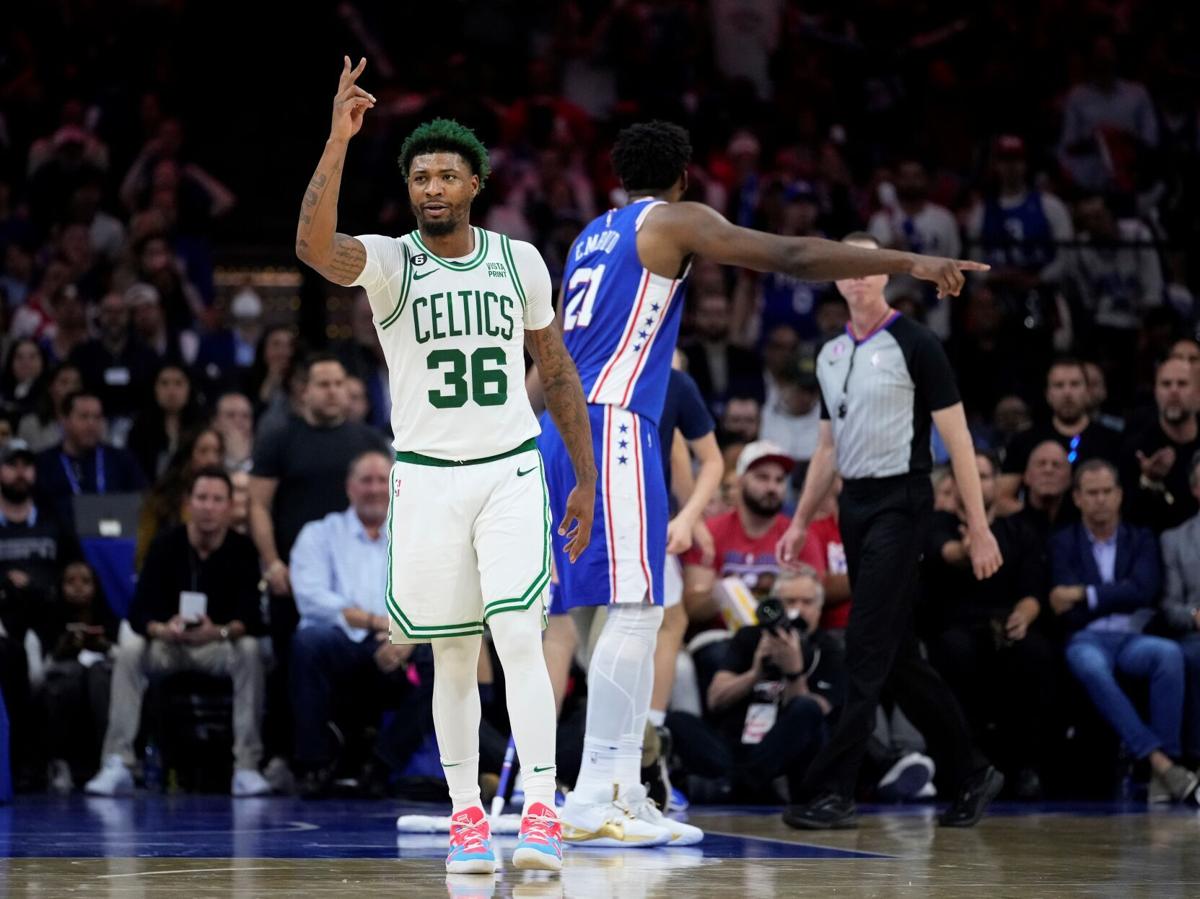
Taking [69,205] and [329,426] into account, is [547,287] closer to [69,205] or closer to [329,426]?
[329,426]

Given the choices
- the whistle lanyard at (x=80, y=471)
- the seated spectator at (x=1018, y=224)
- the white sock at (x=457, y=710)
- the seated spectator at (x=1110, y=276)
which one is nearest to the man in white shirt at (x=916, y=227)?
the seated spectator at (x=1018, y=224)

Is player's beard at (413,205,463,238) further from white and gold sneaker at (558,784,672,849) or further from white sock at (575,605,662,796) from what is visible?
white and gold sneaker at (558,784,672,849)

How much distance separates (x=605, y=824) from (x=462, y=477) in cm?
158

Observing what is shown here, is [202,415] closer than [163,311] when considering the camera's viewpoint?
Yes

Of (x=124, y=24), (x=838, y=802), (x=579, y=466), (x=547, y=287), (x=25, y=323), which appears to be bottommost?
(x=838, y=802)

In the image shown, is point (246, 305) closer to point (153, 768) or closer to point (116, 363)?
point (116, 363)

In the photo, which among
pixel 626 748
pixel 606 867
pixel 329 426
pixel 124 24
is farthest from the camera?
pixel 124 24

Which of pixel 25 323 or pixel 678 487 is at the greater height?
pixel 25 323

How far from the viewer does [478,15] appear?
17.8 meters

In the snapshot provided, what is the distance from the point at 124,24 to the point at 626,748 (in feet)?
39.9

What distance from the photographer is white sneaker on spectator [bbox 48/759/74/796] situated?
1038 cm

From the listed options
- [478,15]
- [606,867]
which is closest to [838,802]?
[606,867]

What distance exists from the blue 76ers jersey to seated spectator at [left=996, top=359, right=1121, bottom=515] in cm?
482

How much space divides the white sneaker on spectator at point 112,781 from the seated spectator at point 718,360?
474cm
